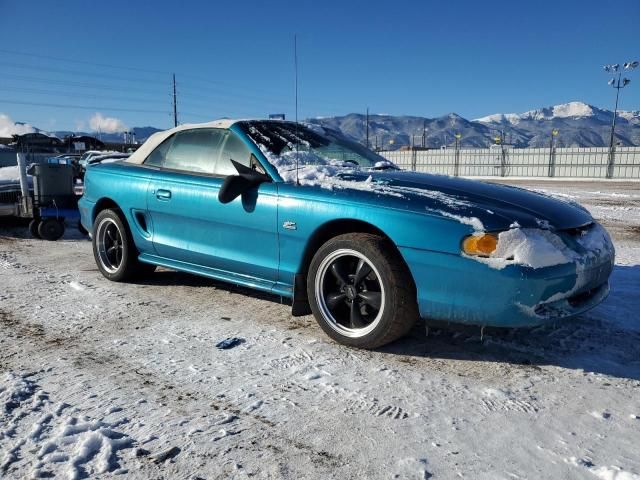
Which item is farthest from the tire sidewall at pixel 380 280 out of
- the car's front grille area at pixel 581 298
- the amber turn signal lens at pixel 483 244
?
the car's front grille area at pixel 581 298

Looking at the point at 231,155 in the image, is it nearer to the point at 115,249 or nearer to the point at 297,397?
the point at 115,249

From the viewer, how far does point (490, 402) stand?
2.19 meters

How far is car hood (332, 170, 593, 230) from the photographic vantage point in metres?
2.54

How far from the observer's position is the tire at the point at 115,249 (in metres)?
4.20

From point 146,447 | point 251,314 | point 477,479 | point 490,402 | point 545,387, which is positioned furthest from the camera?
point 251,314

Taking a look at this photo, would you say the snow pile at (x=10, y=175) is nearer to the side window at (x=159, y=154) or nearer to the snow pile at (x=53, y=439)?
the side window at (x=159, y=154)

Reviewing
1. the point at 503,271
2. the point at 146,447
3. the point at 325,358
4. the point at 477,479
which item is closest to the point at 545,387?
the point at 503,271

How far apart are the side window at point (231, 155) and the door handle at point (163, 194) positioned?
452mm

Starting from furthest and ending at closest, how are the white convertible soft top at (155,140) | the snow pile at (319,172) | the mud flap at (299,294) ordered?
the white convertible soft top at (155,140) < the mud flap at (299,294) < the snow pile at (319,172)

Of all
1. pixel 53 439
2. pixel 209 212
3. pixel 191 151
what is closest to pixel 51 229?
pixel 191 151

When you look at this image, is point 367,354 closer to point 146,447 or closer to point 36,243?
point 146,447

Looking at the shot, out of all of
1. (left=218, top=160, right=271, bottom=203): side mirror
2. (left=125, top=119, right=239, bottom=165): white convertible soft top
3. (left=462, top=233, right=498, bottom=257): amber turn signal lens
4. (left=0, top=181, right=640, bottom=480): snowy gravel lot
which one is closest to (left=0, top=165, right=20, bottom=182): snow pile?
(left=125, top=119, right=239, bottom=165): white convertible soft top

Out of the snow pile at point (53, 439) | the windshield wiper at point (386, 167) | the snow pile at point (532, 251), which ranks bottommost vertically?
the snow pile at point (53, 439)

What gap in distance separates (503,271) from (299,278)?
1202mm
